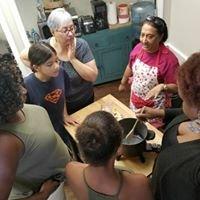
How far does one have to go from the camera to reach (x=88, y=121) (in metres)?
1.15

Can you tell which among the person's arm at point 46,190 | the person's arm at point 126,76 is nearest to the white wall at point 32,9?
the person's arm at point 126,76

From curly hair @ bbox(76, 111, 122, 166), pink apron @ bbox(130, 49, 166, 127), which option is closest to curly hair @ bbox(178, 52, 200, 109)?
curly hair @ bbox(76, 111, 122, 166)

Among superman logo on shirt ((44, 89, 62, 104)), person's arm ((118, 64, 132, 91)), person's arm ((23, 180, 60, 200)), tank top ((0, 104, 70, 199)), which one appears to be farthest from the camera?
person's arm ((118, 64, 132, 91))

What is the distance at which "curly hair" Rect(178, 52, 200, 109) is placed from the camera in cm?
98

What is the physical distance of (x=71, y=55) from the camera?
200 centimetres

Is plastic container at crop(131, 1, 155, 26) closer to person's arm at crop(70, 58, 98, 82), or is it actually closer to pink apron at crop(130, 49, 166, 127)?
pink apron at crop(130, 49, 166, 127)

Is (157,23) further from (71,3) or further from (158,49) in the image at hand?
(71,3)

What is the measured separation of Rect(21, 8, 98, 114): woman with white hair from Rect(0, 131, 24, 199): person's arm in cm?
100

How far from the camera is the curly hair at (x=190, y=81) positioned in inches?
38.7

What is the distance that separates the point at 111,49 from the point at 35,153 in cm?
234

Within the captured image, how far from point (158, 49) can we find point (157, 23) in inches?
7.4

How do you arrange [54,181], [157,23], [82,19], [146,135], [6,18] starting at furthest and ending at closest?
[82,19] < [6,18] < [157,23] < [146,135] < [54,181]

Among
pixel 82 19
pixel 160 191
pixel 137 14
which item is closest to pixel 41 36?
pixel 82 19

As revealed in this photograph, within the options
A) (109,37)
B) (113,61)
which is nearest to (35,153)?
(109,37)
